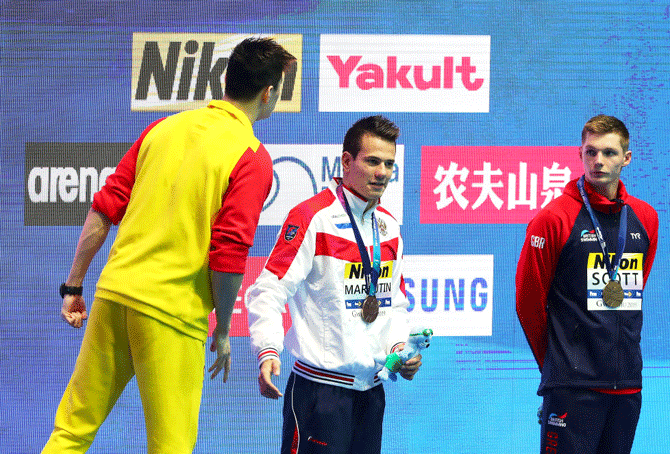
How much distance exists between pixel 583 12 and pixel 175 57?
220cm

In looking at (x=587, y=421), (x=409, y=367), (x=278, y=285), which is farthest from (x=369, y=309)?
(x=587, y=421)

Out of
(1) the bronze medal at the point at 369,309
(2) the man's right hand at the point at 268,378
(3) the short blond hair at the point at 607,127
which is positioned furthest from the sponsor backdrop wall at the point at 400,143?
(2) the man's right hand at the point at 268,378

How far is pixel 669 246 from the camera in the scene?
12.9 feet

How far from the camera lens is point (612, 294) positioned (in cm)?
260

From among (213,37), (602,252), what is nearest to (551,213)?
(602,252)

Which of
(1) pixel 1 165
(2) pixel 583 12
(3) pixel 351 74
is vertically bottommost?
(1) pixel 1 165

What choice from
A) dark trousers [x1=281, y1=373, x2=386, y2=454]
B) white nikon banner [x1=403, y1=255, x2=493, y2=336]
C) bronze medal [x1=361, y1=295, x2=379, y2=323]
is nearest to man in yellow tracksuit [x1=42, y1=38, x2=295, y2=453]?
dark trousers [x1=281, y1=373, x2=386, y2=454]

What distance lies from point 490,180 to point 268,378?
2.13 meters

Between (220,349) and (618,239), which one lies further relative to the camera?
(618,239)

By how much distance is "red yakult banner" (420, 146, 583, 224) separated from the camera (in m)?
3.87

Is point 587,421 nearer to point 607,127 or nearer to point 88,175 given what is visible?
point 607,127

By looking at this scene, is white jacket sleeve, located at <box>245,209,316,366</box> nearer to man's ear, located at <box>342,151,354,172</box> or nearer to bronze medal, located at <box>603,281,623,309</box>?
man's ear, located at <box>342,151,354,172</box>

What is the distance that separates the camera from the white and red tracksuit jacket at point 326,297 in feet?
7.82

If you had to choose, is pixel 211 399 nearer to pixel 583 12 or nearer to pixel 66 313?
pixel 66 313
